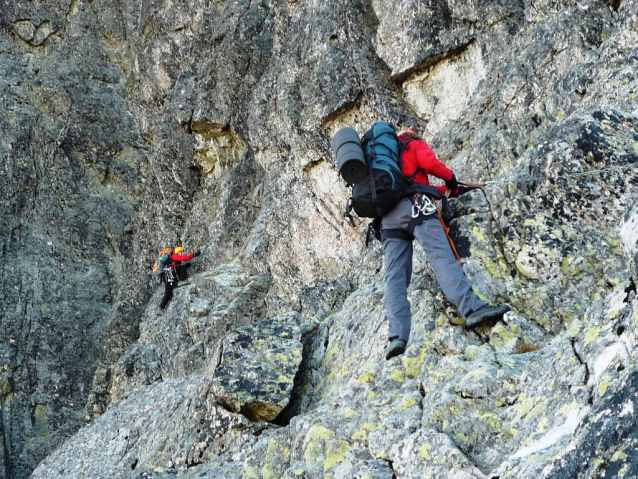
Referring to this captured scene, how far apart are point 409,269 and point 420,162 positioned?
1.57m

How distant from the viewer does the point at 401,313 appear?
8.81 m

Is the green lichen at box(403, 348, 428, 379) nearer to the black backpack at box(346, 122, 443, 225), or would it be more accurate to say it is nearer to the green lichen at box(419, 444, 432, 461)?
the green lichen at box(419, 444, 432, 461)

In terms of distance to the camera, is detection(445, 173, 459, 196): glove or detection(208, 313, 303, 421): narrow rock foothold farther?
detection(208, 313, 303, 421): narrow rock foothold

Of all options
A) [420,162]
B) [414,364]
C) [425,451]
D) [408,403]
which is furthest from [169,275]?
[425,451]

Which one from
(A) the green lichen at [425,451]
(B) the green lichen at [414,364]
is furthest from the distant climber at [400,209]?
(A) the green lichen at [425,451]

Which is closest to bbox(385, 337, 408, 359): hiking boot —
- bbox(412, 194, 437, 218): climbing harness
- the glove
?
bbox(412, 194, 437, 218): climbing harness

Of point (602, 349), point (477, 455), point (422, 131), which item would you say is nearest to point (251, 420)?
point (477, 455)

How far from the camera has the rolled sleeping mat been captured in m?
8.77

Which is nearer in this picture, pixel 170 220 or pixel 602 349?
pixel 602 349

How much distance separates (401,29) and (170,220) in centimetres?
1654

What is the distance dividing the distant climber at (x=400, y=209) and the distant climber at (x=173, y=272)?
19.5 meters

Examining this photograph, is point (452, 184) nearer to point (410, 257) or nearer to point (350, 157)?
point (410, 257)

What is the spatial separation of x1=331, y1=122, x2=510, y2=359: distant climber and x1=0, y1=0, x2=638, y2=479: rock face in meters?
0.42

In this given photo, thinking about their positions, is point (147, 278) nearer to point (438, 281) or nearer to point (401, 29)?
point (401, 29)
